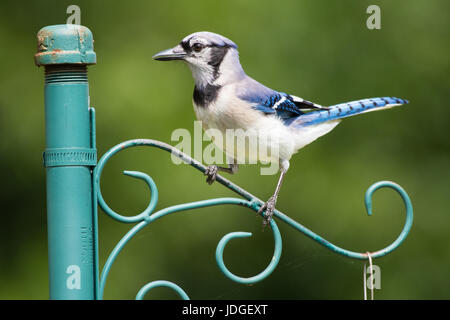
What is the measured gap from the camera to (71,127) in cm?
197

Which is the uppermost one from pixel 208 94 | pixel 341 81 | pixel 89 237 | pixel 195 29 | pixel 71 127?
pixel 195 29

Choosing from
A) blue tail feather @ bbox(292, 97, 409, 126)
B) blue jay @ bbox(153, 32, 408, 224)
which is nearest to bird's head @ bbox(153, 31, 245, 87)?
blue jay @ bbox(153, 32, 408, 224)

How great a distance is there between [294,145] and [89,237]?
4.20 feet

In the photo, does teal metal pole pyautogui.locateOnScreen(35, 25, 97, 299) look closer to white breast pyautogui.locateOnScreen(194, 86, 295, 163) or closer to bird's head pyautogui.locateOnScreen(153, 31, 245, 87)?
bird's head pyautogui.locateOnScreen(153, 31, 245, 87)

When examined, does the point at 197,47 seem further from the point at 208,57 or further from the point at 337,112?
the point at 337,112

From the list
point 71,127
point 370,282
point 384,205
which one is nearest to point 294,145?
point 370,282

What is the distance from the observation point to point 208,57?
9.04 ft

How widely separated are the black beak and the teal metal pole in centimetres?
59

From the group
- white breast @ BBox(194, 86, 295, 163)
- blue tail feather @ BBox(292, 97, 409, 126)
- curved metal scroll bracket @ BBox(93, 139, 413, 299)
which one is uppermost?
blue tail feather @ BBox(292, 97, 409, 126)

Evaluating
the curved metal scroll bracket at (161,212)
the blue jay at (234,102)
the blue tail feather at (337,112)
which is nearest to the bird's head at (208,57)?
the blue jay at (234,102)

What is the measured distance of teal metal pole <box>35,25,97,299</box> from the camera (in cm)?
195

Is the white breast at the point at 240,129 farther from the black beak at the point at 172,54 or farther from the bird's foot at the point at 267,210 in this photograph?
the bird's foot at the point at 267,210

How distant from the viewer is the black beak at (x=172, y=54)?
257 centimetres

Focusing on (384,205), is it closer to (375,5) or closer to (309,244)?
(309,244)
